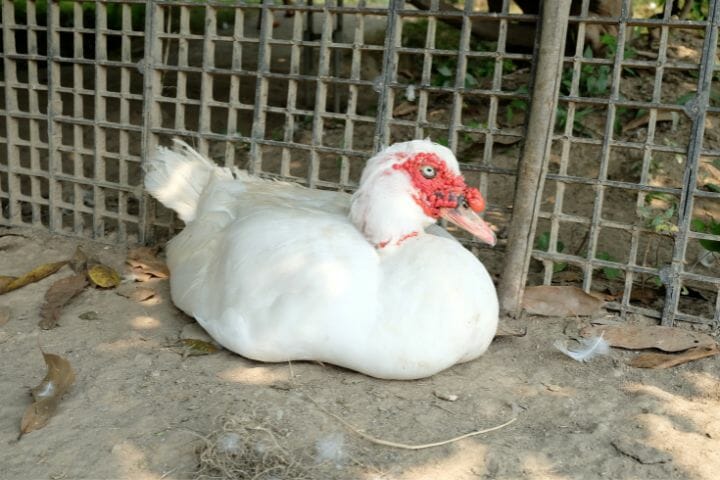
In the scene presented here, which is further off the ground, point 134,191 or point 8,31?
point 8,31

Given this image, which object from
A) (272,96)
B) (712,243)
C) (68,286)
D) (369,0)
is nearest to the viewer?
(712,243)

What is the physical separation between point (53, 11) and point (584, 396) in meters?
3.92

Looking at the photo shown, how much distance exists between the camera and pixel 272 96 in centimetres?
725

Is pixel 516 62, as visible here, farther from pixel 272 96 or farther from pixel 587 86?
pixel 272 96

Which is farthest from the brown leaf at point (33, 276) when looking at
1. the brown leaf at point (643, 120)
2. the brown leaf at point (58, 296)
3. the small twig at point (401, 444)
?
the brown leaf at point (643, 120)

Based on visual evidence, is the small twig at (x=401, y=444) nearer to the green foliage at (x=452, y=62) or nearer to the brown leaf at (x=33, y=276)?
the brown leaf at (x=33, y=276)

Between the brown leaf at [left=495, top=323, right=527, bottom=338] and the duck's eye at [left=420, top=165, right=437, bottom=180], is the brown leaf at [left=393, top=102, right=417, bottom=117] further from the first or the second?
the duck's eye at [left=420, top=165, right=437, bottom=180]

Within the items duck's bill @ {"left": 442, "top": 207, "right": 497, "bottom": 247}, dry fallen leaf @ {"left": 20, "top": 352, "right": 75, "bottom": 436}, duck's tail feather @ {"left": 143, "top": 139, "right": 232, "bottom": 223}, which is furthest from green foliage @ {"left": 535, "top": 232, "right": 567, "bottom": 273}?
dry fallen leaf @ {"left": 20, "top": 352, "right": 75, "bottom": 436}

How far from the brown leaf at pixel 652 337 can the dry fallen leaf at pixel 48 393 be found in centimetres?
234

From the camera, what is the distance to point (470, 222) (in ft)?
11.2

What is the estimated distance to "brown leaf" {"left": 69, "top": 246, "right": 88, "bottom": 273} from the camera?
4.57 metres

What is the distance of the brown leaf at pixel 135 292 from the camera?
4254 millimetres

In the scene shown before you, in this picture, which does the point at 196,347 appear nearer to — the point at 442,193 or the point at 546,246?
the point at 442,193

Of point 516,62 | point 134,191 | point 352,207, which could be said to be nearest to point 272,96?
point 516,62
